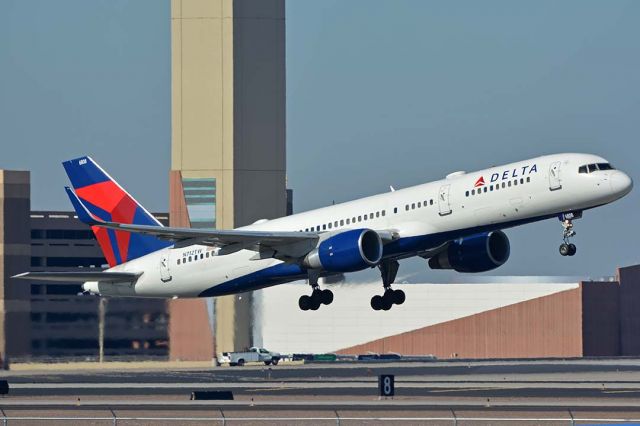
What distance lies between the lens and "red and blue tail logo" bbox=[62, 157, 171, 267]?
76938 millimetres

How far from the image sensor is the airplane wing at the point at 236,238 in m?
66.0

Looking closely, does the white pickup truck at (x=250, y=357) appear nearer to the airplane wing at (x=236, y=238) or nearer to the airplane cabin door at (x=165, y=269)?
the airplane cabin door at (x=165, y=269)

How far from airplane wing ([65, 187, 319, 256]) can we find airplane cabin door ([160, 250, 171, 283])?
19.7ft

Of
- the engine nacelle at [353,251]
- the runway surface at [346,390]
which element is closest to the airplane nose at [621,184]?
the runway surface at [346,390]

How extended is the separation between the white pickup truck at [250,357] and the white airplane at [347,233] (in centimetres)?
1239

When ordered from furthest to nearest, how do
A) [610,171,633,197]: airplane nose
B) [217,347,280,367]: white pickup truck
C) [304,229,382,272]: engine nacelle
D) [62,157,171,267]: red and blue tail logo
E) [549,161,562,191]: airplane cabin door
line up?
[217,347,280,367]: white pickup truck, [62,157,171,267]: red and blue tail logo, [304,229,382,272]: engine nacelle, [549,161,562,191]: airplane cabin door, [610,171,633,197]: airplane nose

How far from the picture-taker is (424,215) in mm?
64688

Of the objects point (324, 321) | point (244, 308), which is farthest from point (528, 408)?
point (324, 321)

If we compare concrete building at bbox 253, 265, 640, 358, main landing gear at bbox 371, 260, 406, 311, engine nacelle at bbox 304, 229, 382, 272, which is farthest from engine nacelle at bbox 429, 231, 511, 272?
concrete building at bbox 253, 265, 640, 358

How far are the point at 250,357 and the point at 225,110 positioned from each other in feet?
170

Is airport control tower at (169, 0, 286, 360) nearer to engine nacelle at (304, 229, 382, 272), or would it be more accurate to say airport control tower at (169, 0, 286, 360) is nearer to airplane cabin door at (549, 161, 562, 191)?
engine nacelle at (304, 229, 382, 272)

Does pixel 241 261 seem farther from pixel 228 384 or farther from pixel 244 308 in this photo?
pixel 244 308

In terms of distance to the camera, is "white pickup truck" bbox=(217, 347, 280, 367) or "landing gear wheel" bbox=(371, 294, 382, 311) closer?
"landing gear wheel" bbox=(371, 294, 382, 311)

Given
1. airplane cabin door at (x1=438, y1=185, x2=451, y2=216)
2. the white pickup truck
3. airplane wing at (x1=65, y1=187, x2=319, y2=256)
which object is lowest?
the white pickup truck
